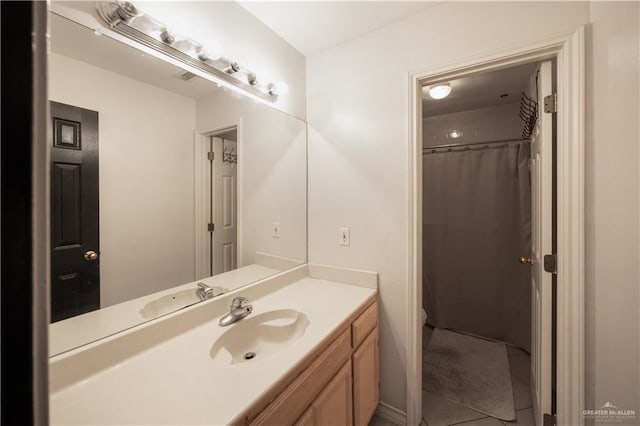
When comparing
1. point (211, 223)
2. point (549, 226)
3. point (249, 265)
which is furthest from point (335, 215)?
point (549, 226)

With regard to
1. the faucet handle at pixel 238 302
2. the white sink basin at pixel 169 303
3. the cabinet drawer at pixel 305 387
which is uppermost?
the white sink basin at pixel 169 303

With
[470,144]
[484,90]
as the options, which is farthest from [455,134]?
[484,90]

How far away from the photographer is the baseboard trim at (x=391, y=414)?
1521 millimetres

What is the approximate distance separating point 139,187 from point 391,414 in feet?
5.91

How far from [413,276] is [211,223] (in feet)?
3.70

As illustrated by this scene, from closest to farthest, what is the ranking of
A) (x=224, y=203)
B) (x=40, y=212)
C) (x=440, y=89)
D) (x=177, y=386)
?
(x=40, y=212) < (x=177, y=386) < (x=224, y=203) < (x=440, y=89)

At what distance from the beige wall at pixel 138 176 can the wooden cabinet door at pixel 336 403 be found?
0.76 meters

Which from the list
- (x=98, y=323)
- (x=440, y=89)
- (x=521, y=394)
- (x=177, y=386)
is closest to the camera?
(x=177, y=386)

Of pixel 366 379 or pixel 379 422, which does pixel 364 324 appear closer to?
pixel 366 379

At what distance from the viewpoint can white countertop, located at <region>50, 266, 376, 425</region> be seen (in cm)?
67

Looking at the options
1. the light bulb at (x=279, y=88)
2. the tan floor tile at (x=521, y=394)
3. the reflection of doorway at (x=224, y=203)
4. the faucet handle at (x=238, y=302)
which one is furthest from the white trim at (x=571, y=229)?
the reflection of doorway at (x=224, y=203)

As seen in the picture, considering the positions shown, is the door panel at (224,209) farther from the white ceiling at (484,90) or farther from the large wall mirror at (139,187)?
the white ceiling at (484,90)

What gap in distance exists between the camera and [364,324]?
54.9 inches

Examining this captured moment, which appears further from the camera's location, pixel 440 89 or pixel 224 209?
pixel 440 89
